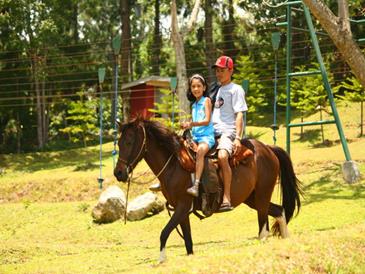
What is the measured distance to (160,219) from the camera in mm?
16484

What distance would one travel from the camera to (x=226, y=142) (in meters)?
8.78

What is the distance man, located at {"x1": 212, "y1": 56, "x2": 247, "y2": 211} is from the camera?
8.79 meters

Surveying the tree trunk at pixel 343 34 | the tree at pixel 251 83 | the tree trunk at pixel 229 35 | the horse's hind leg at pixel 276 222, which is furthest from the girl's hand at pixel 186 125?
the tree trunk at pixel 229 35

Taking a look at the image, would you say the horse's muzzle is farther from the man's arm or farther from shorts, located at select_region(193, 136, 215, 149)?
the man's arm

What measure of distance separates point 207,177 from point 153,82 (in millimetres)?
29142

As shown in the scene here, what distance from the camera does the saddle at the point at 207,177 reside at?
8.72 metres

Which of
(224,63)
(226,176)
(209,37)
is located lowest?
(226,176)

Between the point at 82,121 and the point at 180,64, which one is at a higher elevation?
the point at 180,64

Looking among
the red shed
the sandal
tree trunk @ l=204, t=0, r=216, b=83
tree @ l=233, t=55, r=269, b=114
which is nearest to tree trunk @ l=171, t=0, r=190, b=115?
tree @ l=233, t=55, r=269, b=114

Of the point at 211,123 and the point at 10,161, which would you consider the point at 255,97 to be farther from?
the point at 211,123

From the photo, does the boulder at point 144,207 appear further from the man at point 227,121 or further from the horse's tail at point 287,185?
the man at point 227,121

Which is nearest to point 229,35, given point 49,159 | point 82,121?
point 82,121

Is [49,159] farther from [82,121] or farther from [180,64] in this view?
[180,64]

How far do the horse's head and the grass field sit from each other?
0.92 m
